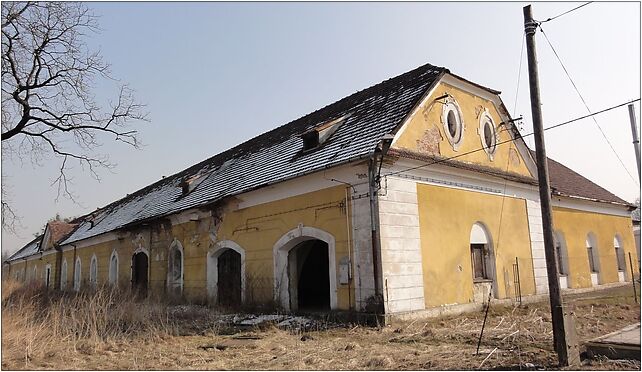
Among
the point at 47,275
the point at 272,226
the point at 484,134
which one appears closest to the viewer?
the point at 272,226

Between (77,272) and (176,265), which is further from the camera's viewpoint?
(77,272)

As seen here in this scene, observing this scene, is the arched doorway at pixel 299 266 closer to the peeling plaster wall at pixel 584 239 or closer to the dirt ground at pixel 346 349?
the dirt ground at pixel 346 349

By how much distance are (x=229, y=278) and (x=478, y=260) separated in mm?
8011

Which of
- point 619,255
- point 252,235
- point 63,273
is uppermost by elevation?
point 252,235

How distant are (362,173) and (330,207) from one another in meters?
1.32

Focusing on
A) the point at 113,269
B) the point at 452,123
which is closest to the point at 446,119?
the point at 452,123

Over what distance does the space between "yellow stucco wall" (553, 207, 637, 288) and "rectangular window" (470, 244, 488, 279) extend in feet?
19.2

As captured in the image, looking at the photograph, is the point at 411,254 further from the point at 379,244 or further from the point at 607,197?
the point at 607,197

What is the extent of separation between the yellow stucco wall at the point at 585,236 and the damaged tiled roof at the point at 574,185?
0.78 metres

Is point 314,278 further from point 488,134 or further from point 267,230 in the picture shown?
point 488,134

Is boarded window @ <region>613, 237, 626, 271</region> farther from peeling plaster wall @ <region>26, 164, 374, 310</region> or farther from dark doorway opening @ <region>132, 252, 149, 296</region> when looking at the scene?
dark doorway opening @ <region>132, 252, 149, 296</region>

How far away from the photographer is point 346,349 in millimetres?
8922

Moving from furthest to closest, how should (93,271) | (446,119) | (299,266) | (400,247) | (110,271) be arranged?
1. (93,271)
2. (110,271)
3. (299,266)
4. (446,119)
5. (400,247)

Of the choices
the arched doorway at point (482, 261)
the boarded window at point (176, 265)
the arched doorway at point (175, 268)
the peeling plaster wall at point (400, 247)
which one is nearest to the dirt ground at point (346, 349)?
the peeling plaster wall at point (400, 247)
